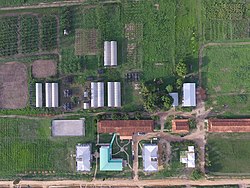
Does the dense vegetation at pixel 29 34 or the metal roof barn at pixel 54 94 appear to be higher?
the dense vegetation at pixel 29 34

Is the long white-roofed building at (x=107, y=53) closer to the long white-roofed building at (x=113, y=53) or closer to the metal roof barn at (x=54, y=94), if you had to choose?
the long white-roofed building at (x=113, y=53)

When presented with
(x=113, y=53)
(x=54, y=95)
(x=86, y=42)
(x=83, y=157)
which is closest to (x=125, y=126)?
(x=83, y=157)

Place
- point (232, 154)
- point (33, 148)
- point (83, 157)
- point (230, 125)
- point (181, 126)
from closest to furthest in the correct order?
point (230, 125) < point (181, 126) < point (232, 154) < point (83, 157) < point (33, 148)

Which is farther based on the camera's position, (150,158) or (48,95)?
(48,95)

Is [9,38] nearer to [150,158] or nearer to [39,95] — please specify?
[39,95]

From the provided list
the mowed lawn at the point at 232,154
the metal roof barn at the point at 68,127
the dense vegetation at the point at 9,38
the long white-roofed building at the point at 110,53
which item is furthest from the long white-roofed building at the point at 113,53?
the mowed lawn at the point at 232,154

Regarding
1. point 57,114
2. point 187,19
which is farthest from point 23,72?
point 187,19

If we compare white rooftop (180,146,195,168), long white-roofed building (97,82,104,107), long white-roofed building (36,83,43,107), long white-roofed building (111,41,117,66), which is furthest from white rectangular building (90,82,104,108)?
white rooftop (180,146,195,168)
